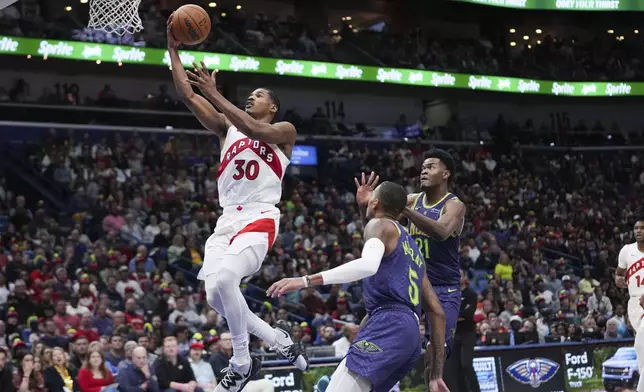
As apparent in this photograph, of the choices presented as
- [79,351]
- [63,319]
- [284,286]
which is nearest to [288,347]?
[284,286]

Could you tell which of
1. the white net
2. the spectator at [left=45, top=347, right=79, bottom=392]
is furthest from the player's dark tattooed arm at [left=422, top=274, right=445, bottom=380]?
the spectator at [left=45, top=347, right=79, bottom=392]

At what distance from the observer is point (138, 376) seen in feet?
38.2

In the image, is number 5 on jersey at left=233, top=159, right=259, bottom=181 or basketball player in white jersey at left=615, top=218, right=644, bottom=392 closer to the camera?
number 5 on jersey at left=233, top=159, right=259, bottom=181

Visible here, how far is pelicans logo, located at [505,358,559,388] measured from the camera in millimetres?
14195

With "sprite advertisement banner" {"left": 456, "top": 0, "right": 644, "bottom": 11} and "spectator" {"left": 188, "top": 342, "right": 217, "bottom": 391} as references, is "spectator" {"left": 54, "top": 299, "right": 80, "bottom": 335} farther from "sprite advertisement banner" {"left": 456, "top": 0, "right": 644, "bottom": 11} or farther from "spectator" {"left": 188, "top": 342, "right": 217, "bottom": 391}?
"sprite advertisement banner" {"left": 456, "top": 0, "right": 644, "bottom": 11}

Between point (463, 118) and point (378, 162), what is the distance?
830 cm

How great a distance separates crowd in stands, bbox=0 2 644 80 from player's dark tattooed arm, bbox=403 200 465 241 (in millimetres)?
17045

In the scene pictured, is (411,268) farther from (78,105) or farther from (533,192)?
(533,192)

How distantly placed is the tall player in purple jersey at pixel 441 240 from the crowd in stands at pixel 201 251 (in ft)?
15.1

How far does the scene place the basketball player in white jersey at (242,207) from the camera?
6984mm


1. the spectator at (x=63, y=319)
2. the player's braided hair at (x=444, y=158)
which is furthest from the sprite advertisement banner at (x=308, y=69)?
the player's braided hair at (x=444, y=158)

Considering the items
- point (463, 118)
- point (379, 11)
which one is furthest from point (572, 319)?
point (379, 11)

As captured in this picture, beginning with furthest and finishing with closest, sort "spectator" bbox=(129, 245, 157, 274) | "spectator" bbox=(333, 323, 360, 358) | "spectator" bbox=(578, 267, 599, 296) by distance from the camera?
1. "spectator" bbox=(578, 267, 599, 296)
2. "spectator" bbox=(129, 245, 157, 274)
3. "spectator" bbox=(333, 323, 360, 358)

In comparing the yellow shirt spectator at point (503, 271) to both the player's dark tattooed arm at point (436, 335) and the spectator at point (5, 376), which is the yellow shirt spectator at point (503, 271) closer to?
the spectator at point (5, 376)
